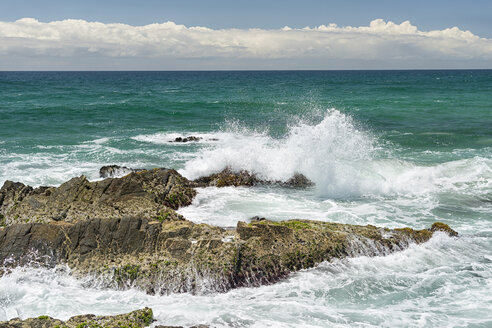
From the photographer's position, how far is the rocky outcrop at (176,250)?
10.5m

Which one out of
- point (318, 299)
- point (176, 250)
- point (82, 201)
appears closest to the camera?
point (318, 299)

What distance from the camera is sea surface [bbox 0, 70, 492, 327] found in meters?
9.66

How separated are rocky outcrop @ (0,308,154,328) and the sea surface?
1.51 feet

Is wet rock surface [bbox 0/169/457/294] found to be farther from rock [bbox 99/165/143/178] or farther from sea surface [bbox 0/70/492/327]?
rock [bbox 99/165/143/178]

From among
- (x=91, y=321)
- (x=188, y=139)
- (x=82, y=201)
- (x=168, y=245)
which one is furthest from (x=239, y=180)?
(x=188, y=139)

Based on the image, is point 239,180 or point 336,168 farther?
point 336,168

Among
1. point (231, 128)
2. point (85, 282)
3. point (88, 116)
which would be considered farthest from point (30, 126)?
point (85, 282)

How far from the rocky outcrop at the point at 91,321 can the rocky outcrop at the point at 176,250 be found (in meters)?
1.49

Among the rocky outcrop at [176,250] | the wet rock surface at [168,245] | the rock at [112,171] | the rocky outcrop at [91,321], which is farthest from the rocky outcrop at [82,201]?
the rock at [112,171]

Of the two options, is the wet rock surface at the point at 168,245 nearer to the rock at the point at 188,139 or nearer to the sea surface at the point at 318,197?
the sea surface at the point at 318,197

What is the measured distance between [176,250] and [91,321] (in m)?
2.97

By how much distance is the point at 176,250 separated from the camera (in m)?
11.0

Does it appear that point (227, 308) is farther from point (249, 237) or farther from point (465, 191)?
point (465, 191)

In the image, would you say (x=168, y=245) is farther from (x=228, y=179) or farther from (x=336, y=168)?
(x=336, y=168)
